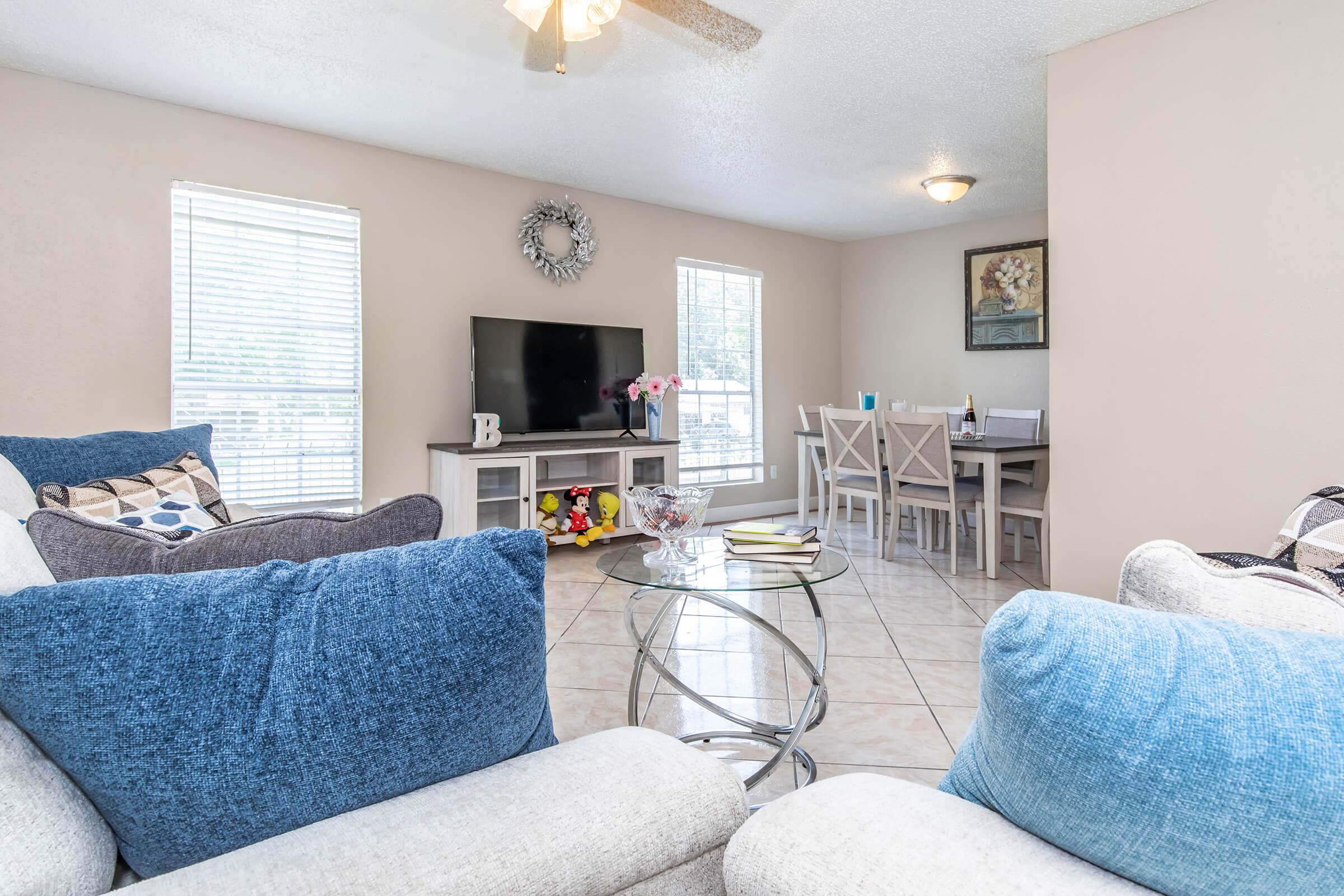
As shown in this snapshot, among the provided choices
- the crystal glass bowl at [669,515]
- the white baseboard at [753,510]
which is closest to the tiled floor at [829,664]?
the crystal glass bowl at [669,515]

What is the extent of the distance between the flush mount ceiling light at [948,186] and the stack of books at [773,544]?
3482 millimetres

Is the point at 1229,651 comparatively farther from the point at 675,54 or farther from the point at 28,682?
the point at 675,54

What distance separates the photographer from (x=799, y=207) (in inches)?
220

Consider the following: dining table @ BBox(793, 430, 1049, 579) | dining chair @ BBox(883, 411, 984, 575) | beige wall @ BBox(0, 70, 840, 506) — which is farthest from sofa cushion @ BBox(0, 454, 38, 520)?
dining table @ BBox(793, 430, 1049, 579)

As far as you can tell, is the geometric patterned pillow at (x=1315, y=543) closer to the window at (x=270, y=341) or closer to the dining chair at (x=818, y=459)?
the dining chair at (x=818, y=459)

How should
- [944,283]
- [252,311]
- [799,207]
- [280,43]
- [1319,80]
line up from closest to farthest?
[1319,80] → [280,43] → [252,311] → [799,207] → [944,283]

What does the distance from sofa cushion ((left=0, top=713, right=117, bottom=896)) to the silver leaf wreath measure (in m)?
4.46

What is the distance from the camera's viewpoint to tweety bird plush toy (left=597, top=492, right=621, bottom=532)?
480cm

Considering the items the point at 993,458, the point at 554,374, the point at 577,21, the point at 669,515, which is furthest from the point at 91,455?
the point at 993,458

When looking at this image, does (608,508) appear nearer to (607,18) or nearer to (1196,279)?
(607,18)

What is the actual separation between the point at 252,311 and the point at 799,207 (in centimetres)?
390

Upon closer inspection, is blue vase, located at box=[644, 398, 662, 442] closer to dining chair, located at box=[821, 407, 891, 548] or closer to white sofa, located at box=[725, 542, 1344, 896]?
dining chair, located at box=[821, 407, 891, 548]

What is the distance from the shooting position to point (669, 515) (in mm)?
1991

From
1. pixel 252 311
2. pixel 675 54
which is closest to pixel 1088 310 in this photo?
pixel 675 54
